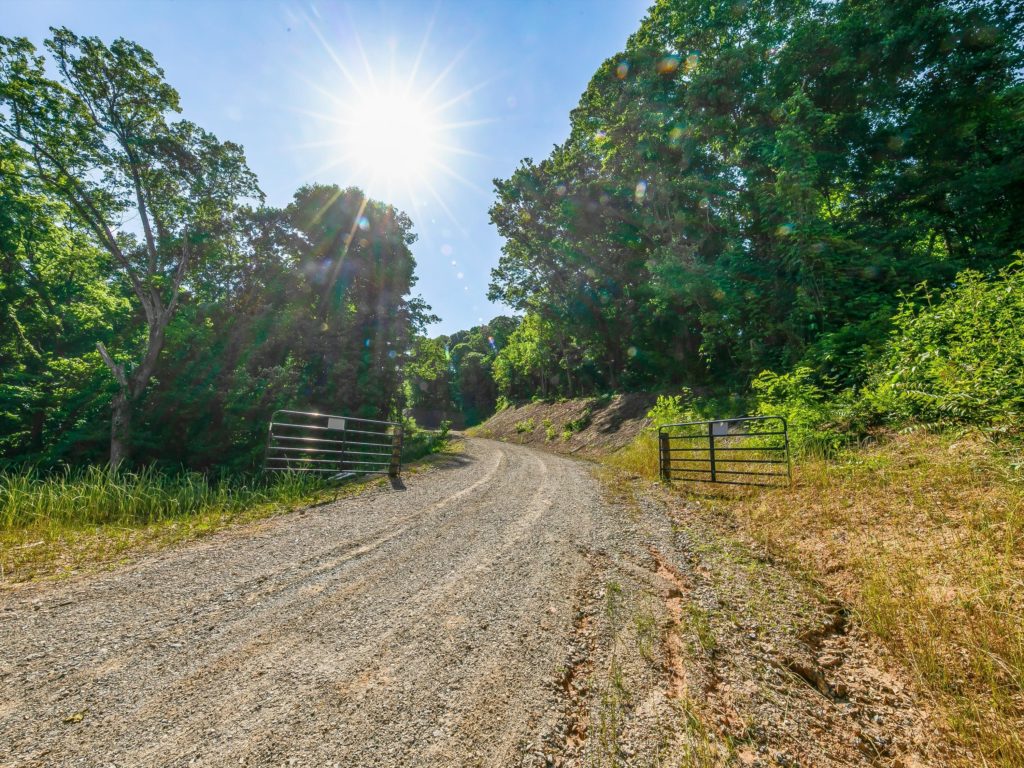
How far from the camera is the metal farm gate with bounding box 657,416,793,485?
19.8 feet

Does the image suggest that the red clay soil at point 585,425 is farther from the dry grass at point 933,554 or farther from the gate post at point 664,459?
the dry grass at point 933,554

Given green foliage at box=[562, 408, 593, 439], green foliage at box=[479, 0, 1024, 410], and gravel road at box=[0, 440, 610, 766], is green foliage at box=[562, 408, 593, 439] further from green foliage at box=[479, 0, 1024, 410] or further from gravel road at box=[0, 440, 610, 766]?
gravel road at box=[0, 440, 610, 766]

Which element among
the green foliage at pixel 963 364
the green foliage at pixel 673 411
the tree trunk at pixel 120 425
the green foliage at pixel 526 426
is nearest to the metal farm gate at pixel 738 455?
the green foliage at pixel 963 364

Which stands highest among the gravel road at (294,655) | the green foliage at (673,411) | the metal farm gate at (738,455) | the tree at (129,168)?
the tree at (129,168)

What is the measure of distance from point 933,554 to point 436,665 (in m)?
4.20

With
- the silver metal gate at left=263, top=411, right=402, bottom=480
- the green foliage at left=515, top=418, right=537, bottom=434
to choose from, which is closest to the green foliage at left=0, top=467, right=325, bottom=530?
the silver metal gate at left=263, top=411, right=402, bottom=480

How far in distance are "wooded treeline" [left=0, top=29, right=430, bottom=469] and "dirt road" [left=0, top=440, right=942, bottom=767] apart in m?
10.3

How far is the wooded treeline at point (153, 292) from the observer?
11094mm

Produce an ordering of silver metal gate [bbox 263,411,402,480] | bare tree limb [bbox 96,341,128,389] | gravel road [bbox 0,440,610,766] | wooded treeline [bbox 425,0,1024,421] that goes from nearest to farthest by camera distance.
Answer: gravel road [bbox 0,440,610,766]
silver metal gate [bbox 263,411,402,480]
wooded treeline [bbox 425,0,1024,421]
bare tree limb [bbox 96,341,128,389]

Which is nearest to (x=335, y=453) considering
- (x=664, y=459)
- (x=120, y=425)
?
(x=664, y=459)

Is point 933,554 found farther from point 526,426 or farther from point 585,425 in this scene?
point 526,426

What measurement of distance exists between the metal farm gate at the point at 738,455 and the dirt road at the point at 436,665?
2.90m

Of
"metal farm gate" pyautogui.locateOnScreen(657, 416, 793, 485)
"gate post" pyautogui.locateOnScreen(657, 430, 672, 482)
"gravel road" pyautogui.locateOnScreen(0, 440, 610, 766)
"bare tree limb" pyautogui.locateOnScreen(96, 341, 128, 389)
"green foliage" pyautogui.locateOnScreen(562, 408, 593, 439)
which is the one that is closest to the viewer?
"gravel road" pyautogui.locateOnScreen(0, 440, 610, 766)

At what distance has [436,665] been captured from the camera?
2164mm
